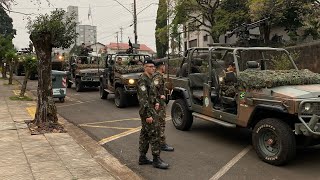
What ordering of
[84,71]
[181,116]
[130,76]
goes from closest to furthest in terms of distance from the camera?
[181,116] < [130,76] < [84,71]

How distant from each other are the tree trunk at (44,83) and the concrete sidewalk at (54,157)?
0.49 m

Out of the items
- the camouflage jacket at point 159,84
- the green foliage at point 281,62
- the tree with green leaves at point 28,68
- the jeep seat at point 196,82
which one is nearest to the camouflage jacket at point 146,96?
the camouflage jacket at point 159,84

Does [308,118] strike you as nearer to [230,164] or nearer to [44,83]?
[230,164]

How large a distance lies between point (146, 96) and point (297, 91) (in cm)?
242

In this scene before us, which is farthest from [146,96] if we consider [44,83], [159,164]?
[44,83]

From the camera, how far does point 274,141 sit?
6078 millimetres

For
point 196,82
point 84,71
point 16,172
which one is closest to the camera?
point 16,172

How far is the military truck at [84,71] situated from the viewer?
62.3 ft

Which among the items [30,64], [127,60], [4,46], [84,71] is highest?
[4,46]

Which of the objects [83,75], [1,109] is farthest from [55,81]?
[83,75]

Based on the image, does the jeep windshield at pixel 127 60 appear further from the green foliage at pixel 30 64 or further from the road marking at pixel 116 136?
the road marking at pixel 116 136

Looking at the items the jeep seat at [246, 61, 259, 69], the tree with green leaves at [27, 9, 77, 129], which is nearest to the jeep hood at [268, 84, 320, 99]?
the jeep seat at [246, 61, 259, 69]

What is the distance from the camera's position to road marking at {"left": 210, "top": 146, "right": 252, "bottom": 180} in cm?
566

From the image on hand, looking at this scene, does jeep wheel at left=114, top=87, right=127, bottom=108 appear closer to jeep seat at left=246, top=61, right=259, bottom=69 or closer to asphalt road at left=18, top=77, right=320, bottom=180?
asphalt road at left=18, top=77, right=320, bottom=180
